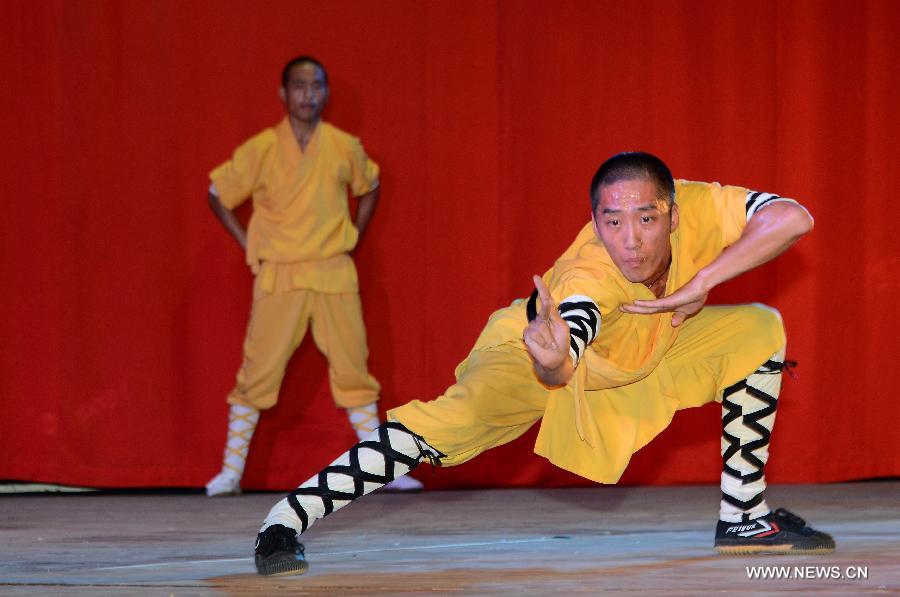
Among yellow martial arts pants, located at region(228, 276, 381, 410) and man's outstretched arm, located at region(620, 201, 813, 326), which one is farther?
yellow martial arts pants, located at region(228, 276, 381, 410)

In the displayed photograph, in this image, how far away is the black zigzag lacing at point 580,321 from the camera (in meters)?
2.33

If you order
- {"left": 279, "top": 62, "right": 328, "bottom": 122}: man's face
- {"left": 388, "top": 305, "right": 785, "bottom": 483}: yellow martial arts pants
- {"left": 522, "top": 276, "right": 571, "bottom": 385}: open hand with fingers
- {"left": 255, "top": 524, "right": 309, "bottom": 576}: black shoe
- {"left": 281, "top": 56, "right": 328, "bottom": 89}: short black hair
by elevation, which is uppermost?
{"left": 281, "top": 56, "right": 328, "bottom": 89}: short black hair

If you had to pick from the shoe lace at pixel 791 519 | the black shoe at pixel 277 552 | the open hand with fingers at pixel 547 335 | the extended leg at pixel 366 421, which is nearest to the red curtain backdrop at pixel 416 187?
the extended leg at pixel 366 421

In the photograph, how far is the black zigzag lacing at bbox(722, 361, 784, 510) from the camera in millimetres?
2771

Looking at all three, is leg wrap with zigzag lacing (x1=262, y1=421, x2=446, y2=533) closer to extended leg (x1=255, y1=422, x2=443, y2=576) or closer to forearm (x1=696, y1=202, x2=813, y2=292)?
extended leg (x1=255, y1=422, x2=443, y2=576)

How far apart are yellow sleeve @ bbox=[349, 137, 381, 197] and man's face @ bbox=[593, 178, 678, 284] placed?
188cm

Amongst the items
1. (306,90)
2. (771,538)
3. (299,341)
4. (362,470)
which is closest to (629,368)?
(771,538)

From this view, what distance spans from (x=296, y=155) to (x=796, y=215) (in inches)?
85.4

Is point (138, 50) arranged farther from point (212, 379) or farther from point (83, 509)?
point (83, 509)

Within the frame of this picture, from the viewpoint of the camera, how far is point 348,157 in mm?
4344

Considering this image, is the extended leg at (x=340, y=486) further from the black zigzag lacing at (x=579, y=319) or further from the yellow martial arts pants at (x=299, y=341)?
the yellow martial arts pants at (x=299, y=341)

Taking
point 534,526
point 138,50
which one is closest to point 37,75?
point 138,50

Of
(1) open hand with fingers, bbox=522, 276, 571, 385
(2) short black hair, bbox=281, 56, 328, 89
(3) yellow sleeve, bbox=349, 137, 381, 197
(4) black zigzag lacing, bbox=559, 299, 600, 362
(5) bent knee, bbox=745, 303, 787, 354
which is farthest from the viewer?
(3) yellow sleeve, bbox=349, 137, 381, 197

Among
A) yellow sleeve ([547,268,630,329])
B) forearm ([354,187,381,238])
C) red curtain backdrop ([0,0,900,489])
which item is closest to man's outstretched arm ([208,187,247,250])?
red curtain backdrop ([0,0,900,489])
